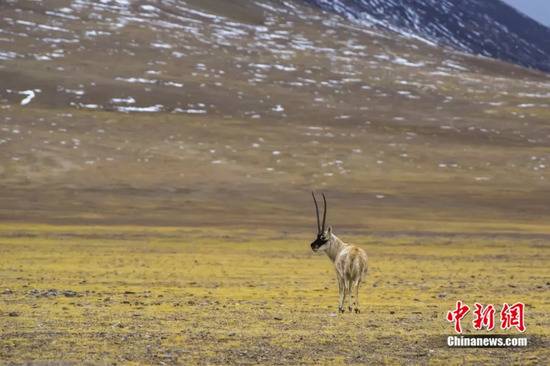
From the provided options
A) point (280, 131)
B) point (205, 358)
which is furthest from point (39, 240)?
point (280, 131)

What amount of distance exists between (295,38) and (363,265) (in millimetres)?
103016

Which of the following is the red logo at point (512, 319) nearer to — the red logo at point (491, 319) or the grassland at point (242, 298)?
the red logo at point (491, 319)

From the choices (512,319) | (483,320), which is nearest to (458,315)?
(483,320)

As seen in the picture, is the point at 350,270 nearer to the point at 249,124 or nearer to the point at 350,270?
the point at 350,270

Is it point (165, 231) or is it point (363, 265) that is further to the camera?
point (165, 231)

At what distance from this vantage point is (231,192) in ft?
195

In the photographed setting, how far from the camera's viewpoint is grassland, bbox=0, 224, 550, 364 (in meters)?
13.1

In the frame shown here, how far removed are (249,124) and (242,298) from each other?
59.9 meters

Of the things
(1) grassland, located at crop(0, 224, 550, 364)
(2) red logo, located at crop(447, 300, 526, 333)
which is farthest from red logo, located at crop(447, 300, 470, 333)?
(1) grassland, located at crop(0, 224, 550, 364)

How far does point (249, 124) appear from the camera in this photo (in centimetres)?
8038

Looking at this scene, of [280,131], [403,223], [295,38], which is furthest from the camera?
[295,38]

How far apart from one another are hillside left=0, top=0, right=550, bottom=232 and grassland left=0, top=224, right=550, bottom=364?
11.0 metres

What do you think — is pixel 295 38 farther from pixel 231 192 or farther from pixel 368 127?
pixel 231 192

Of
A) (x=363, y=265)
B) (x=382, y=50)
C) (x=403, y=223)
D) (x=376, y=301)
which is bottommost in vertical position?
(x=382, y=50)
